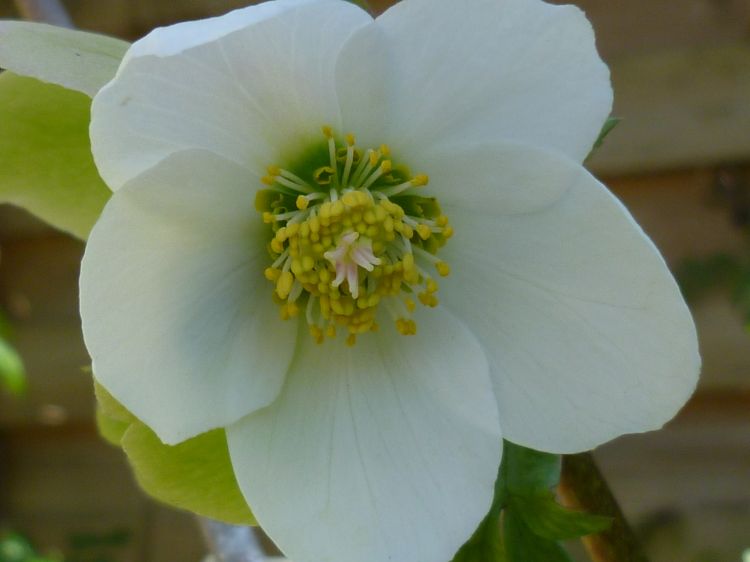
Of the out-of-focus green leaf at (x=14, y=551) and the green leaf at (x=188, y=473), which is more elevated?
the green leaf at (x=188, y=473)

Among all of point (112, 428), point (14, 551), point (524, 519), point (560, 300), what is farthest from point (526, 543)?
point (14, 551)

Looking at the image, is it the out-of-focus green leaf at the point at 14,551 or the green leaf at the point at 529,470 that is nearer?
the green leaf at the point at 529,470

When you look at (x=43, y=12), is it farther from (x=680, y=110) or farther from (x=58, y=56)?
(x=680, y=110)

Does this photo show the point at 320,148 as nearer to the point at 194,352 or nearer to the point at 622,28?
the point at 194,352

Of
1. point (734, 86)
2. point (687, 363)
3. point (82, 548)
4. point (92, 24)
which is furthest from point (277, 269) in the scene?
point (82, 548)

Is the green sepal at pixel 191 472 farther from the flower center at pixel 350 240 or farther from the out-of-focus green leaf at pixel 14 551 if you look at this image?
the out-of-focus green leaf at pixel 14 551

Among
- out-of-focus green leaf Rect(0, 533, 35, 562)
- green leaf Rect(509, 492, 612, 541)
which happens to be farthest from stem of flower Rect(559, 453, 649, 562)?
out-of-focus green leaf Rect(0, 533, 35, 562)

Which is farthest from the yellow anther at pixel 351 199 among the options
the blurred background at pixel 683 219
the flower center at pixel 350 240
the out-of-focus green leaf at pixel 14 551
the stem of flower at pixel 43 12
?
the out-of-focus green leaf at pixel 14 551
